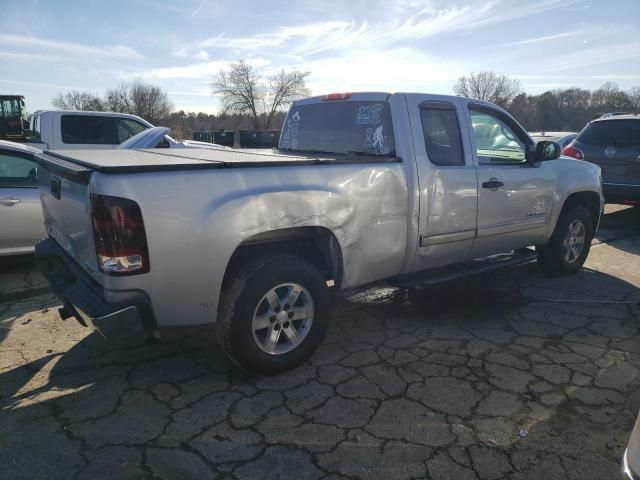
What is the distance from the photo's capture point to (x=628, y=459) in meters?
1.70

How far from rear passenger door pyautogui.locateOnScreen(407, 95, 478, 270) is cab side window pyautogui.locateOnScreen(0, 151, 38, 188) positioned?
172 inches

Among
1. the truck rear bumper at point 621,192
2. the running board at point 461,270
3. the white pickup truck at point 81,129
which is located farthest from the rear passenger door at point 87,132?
the truck rear bumper at point 621,192

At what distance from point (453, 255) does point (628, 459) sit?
8.30 ft

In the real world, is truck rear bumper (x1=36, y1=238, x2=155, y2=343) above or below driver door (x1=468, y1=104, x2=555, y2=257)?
below

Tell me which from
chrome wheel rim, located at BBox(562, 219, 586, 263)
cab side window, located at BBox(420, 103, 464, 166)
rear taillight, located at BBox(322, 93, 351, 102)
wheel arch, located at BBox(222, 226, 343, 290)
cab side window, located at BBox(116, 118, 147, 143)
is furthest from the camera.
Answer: cab side window, located at BBox(116, 118, 147, 143)

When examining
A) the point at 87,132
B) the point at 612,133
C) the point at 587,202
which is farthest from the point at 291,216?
the point at 87,132

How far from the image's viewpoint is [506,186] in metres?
4.32

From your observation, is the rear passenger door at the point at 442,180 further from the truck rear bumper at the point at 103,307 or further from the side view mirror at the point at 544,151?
the truck rear bumper at the point at 103,307

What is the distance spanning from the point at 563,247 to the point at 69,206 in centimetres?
497

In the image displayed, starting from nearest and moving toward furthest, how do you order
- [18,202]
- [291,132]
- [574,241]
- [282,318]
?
[282,318], [291,132], [18,202], [574,241]

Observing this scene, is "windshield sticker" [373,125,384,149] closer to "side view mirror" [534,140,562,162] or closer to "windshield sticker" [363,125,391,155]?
"windshield sticker" [363,125,391,155]

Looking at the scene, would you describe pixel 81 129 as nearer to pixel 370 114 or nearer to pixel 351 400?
pixel 370 114

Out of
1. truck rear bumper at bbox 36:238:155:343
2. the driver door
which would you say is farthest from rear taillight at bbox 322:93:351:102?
truck rear bumper at bbox 36:238:155:343

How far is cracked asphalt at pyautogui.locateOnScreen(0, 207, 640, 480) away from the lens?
231 cm
